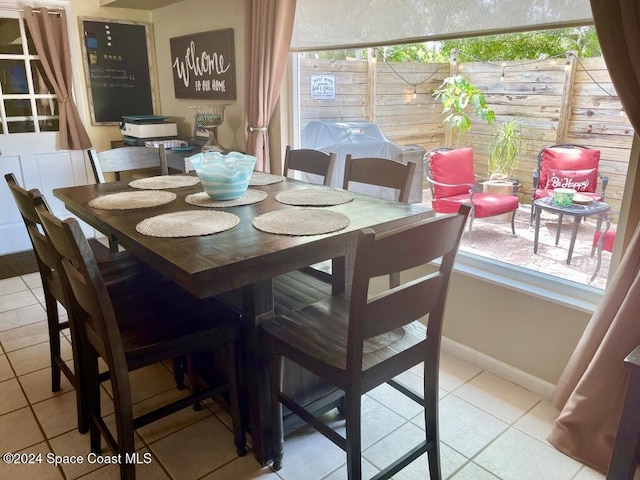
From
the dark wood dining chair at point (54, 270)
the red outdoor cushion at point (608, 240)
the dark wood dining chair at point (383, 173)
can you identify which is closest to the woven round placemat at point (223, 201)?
the dark wood dining chair at point (54, 270)

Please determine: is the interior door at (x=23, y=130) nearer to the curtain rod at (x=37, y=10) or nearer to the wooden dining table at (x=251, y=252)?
the curtain rod at (x=37, y=10)

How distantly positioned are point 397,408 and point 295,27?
2211 mm

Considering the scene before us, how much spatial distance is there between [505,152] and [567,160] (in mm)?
320

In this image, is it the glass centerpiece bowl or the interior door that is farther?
the interior door

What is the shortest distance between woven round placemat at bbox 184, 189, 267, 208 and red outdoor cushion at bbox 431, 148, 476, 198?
1304 millimetres

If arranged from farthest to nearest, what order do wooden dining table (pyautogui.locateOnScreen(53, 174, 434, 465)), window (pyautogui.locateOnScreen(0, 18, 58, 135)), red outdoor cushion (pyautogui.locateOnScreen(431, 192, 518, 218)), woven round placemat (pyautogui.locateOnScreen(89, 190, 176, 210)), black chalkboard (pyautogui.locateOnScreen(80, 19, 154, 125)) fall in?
black chalkboard (pyautogui.locateOnScreen(80, 19, 154, 125)) → window (pyautogui.locateOnScreen(0, 18, 58, 135)) → red outdoor cushion (pyautogui.locateOnScreen(431, 192, 518, 218)) → woven round placemat (pyautogui.locateOnScreen(89, 190, 176, 210)) → wooden dining table (pyautogui.locateOnScreen(53, 174, 434, 465))

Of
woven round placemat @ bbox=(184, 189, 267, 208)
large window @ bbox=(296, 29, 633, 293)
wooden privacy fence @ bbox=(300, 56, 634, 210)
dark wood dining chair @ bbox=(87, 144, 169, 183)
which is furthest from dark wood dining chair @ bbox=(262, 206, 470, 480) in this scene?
dark wood dining chair @ bbox=(87, 144, 169, 183)

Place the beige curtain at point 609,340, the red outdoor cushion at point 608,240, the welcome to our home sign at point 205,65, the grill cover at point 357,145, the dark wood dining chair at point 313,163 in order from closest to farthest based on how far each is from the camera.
→ the beige curtain at point 609,340, the red outdoor cushion at point 608,240, the dark wood dining chair at point 313,163, the grill cover at point 357,145, the welcome to our home sign at point 205,65

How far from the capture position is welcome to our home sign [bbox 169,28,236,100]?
3.35 meters

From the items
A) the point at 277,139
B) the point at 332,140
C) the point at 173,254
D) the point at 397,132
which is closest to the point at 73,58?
the point at 277,139

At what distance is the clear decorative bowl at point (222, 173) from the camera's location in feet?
6.43

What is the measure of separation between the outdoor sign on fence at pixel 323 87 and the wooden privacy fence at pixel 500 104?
2cm

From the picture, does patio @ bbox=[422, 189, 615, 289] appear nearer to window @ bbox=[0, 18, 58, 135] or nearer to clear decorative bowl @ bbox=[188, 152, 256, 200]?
clear decorative bowl @ bbox=[188, 152, 256, 200]

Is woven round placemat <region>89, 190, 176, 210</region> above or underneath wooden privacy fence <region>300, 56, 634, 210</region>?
underneath
